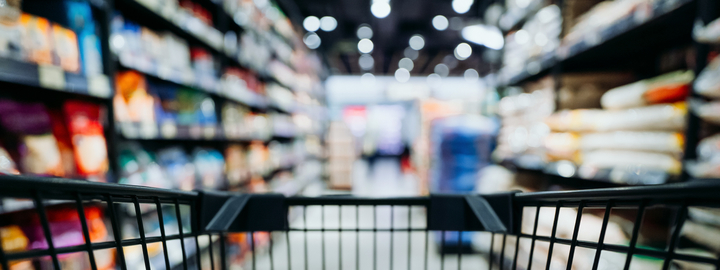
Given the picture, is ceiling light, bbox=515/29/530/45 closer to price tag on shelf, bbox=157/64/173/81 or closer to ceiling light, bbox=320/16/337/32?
price tag on shelf, bbox=157/64/173/81

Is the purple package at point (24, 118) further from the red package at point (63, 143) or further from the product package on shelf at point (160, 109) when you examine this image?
the product package on shelf at point (160, 109)

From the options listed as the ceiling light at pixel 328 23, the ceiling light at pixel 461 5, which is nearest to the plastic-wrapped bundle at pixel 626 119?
the ceiling light at pixel 461 5

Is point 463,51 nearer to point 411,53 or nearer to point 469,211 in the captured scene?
point 411,53

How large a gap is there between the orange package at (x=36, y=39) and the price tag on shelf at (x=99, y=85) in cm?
12

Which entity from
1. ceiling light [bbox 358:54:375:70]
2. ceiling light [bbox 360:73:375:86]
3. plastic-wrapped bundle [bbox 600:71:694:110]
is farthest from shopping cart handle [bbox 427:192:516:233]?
ceiling light [bbox 360:73:375:86]

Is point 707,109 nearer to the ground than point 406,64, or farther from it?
nearer to the ground

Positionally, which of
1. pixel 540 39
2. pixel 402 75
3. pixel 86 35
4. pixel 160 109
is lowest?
pixel 160 109

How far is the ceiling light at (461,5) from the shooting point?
4.05 metres

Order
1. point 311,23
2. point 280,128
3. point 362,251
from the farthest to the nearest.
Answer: point 311,23
point 280,128
point 362,251

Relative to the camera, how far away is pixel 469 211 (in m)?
0.72

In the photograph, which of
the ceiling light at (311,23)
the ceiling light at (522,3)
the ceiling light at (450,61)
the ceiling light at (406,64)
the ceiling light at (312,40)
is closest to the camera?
the ceiling light at (522,3)

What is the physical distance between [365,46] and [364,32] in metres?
0.97

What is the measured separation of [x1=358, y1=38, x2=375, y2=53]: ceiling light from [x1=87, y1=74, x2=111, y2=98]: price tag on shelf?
18.1 ft

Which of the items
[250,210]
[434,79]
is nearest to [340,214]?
[250,210]
